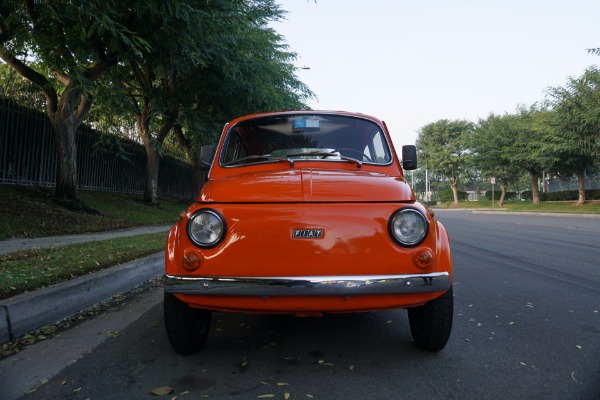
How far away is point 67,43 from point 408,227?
767cm

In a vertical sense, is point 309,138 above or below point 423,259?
above

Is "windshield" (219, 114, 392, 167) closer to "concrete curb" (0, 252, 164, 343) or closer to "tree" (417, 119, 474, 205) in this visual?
"concrete curb" (0, 252, 164, 343)

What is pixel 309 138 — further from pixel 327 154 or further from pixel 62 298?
pixel 62 298

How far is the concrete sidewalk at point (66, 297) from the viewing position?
11.0 feet

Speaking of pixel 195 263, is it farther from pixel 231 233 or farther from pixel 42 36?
pixel 42 36

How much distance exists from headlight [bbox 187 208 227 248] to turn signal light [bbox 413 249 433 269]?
46.9 inches

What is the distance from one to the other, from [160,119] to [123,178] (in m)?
3.52

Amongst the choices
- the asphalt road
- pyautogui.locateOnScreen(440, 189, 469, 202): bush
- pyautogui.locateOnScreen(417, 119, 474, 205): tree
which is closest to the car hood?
the asphalt road

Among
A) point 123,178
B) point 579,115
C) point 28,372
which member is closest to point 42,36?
point 28,372

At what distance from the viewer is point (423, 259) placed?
2.67 meters

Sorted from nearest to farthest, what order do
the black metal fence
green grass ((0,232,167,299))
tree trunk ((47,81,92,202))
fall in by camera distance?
green grass ((0,232,167,299)) → tree trunk ((47,81,92,202)) → the black metal fence

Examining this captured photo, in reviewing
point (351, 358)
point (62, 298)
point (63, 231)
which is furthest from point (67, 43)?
point (351, 358)

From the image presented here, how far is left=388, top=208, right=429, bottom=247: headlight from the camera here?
2689 millimetres

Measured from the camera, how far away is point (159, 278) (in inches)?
238
